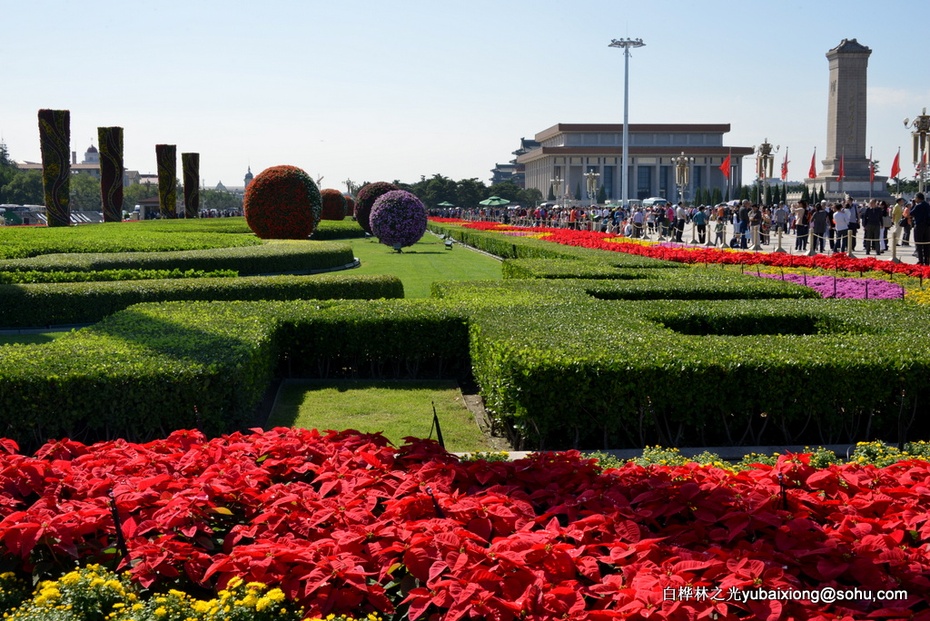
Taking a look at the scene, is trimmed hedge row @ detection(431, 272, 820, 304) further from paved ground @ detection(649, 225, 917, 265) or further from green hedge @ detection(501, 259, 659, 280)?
paved ground @ detection(649, 225, 917, 265)

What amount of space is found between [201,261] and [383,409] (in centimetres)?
932

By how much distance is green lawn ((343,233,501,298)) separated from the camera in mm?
18302

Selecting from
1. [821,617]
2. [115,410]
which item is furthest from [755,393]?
[115,410]

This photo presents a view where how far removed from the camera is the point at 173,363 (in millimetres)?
6164

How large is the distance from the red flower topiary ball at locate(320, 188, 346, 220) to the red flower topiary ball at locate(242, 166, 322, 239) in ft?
76.5

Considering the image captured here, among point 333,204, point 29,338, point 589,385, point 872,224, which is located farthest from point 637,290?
point 333,204

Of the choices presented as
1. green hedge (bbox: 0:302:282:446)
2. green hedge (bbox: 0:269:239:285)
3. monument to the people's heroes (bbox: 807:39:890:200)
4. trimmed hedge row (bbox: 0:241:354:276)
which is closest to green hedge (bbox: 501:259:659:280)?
green hedge (bbox: 0:269:239:285)

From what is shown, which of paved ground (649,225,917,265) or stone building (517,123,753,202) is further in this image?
stone building (517,123,753,202)

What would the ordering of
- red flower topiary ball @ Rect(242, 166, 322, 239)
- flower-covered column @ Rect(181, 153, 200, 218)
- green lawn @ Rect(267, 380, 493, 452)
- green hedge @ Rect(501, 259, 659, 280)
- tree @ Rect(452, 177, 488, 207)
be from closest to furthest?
green lawn @ Rect(267, 380, 493, 452) < green hedge @ Rect(501, 259, 659, 280) < red flower topiary ball @ Rect(242, 166, 322, 239) < flower-covered column @ Rect(181, 153, 200, 218) < tree @ Rect(452, 177, 488, 207)

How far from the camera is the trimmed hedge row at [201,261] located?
14297 mm

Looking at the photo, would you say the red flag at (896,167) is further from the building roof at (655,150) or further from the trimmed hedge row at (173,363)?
the building roof at (655,150)

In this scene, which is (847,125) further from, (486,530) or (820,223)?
(486,530)

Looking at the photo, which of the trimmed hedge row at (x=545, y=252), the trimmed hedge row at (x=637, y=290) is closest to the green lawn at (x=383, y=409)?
the trimmed hedge row at (x=637, y=290)

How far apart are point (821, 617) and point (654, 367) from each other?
3.45 meters
